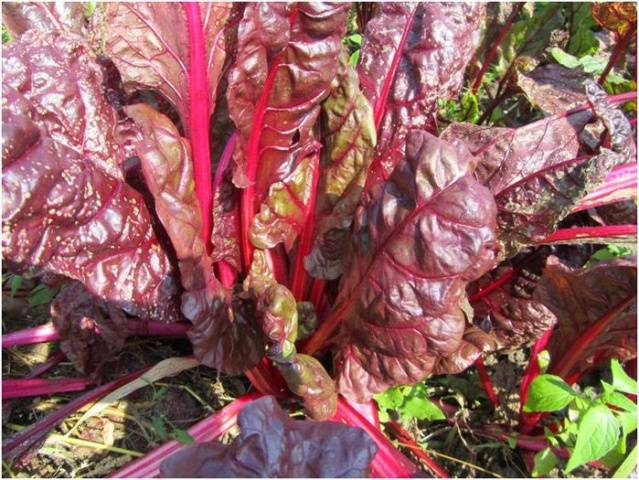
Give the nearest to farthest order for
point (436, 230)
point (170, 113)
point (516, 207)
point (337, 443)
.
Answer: point (337, 443), point (436, 230), point (516, 207), point (170, 113)

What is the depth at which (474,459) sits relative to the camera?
6.02ft

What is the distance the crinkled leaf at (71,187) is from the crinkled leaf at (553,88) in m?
1.08

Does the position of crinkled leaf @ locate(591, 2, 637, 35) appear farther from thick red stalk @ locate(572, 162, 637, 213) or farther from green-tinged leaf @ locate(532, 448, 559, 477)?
green-tinged leaf @ locate(532, 448, 559, 477)

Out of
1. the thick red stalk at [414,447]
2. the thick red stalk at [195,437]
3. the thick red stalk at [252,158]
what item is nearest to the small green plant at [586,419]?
the thick red stalk at [414,447]

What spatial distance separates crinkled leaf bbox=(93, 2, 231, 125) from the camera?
145cm

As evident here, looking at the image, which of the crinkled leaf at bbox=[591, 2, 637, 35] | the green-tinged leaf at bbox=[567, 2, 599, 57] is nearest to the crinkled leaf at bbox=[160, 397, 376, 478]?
the crinkled leaf at bbox=[591, 2, 637, 35]

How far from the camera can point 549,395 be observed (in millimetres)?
1494

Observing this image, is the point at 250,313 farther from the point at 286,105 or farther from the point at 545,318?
the point at 545,318

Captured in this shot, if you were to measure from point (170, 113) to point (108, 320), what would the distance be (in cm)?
57

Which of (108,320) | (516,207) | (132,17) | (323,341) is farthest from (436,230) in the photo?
(108,320)

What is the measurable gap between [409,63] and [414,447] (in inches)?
38.9

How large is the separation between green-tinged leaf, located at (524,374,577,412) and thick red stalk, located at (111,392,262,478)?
2.15ft

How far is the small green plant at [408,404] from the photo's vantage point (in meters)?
1.70

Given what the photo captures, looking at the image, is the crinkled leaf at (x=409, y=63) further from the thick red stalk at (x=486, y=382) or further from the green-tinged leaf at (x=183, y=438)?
the green-tinged leaf at (x=183, y=438)
